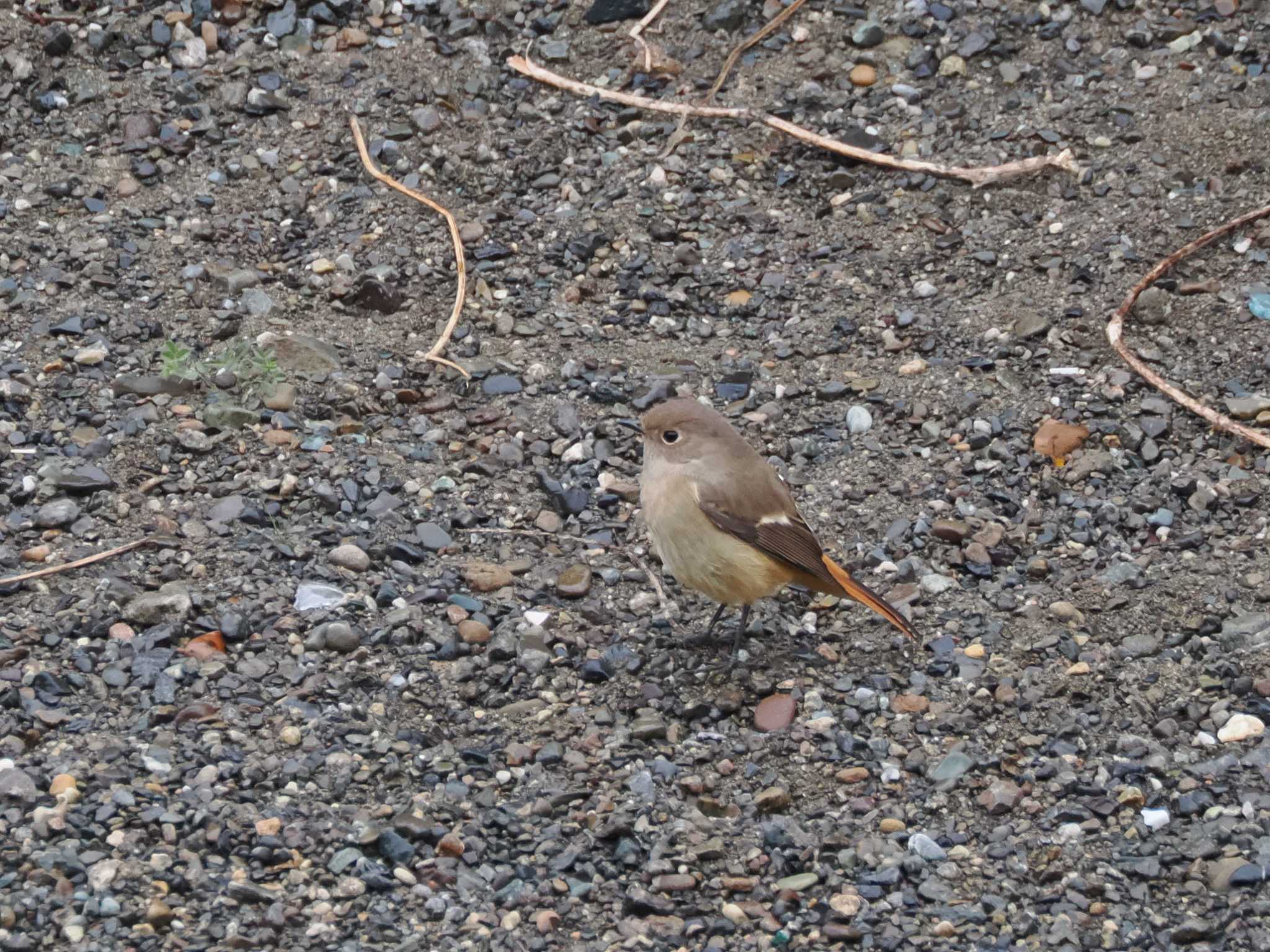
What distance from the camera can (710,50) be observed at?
7.55 metres

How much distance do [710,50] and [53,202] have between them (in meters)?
3.12

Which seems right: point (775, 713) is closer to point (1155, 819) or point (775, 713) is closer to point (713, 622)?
point (713, 622)

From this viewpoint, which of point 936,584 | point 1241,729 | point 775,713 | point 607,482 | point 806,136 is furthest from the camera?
point 806,136

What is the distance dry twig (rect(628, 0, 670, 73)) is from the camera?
7.47m

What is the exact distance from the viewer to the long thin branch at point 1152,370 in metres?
5.77

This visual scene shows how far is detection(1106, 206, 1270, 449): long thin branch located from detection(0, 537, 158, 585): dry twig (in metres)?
3.71

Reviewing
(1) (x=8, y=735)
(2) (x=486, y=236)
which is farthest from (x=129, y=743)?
(2) (x=486, y=236)

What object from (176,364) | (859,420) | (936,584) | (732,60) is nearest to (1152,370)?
(859,420)

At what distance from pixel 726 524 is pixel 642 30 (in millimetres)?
3512

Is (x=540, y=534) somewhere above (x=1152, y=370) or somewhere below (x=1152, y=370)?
below

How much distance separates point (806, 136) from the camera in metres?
7.09

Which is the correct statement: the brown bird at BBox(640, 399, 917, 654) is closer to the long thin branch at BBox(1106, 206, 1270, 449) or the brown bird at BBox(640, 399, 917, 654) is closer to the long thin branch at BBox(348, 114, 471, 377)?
the long thin branch at BBox(348, 114, 471, 377)

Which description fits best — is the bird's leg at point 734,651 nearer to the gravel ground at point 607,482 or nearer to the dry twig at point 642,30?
the gravel ground at point 607,482

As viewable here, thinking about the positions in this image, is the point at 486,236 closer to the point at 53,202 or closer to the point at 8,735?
the point at 53,202
